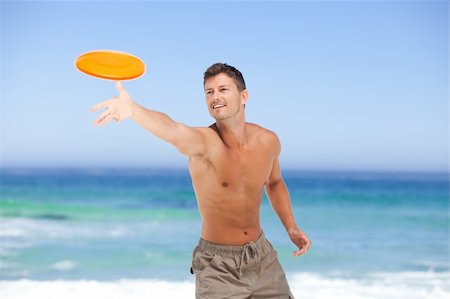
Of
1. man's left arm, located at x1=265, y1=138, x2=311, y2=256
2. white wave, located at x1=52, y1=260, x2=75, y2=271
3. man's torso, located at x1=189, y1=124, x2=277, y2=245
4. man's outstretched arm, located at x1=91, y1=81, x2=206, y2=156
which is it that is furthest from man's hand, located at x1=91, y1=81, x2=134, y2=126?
white wave, located at x1=52, y1=260, x2=75, y2=271

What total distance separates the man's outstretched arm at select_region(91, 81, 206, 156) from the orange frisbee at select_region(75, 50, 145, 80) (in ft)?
0.20

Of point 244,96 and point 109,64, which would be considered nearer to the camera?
point 109,64

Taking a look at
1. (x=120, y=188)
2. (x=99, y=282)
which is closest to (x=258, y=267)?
(x=99, y=282)

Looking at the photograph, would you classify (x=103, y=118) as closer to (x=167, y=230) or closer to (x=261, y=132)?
(x=261, y=132)

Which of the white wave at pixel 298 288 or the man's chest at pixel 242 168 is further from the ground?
the man's chest at pixel 242 168

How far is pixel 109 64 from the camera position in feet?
8.76

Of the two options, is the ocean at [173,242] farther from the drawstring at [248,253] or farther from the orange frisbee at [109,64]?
the orange frisbee at [109,64]

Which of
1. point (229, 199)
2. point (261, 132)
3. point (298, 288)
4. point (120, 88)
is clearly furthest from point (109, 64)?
point (298, 288)

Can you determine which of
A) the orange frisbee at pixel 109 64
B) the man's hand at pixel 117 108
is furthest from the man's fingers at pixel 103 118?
the orange frisbee at pixel 109 64

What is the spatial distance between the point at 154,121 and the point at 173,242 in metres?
10.0

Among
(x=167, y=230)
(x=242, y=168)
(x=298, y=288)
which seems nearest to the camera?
(x=242, y=168)

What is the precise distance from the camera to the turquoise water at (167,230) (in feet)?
34.2

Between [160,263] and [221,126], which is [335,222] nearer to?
[160,263]

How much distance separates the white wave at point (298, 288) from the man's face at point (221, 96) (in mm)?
5109
